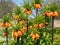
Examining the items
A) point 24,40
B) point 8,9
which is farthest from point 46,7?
point 8,9

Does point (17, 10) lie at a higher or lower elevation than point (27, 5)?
lower

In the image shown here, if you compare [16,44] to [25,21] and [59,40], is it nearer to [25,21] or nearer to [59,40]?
[25,21]

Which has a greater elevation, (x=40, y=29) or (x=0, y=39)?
(x=40, y=29)

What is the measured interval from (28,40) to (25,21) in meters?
3.64

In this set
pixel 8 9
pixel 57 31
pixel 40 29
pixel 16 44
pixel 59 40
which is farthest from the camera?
pixel 8 9

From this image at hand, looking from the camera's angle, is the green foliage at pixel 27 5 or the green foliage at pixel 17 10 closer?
the green foliage at pixel 17 10

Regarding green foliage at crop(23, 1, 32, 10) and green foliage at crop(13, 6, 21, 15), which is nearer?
green foliage at crop(13, 6, 21, 15)

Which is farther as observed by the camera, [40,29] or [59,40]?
[59,40]

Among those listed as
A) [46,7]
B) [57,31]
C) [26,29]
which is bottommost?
[57,31]

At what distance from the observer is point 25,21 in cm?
4469

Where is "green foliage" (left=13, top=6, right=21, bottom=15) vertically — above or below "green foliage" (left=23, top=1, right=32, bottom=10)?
below

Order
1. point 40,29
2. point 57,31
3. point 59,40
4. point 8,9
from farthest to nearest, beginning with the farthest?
1. point 8,9
2. point 57,31
3. point 59,40
4. point 40,29

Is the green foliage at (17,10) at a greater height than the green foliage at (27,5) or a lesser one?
lesser

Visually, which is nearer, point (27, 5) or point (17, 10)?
point (17, 10)
